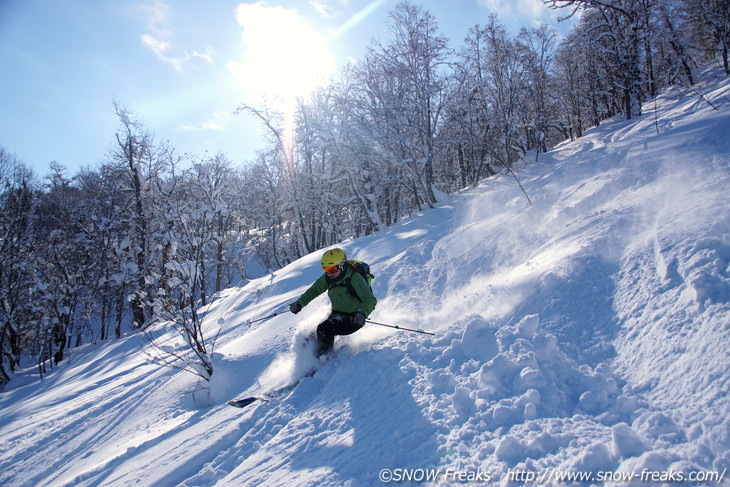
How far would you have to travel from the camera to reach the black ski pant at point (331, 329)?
4.86 metres

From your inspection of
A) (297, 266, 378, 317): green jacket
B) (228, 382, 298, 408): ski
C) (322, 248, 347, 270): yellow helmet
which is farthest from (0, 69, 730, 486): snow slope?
(322, 248, 347, 270): yellow helmet

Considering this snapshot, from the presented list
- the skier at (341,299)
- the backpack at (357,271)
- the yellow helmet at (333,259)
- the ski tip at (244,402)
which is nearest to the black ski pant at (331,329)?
the skier at (341,299)

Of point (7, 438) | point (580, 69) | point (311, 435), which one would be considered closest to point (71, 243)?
point (7, 438)

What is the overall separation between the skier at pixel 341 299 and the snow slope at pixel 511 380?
0.28 metres

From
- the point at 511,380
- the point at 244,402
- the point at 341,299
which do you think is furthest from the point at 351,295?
the point at 511,380

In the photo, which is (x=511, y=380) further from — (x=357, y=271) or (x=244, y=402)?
(x=244, y=402)

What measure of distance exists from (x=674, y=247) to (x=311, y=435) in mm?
3958

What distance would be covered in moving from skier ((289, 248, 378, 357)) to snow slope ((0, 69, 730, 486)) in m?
0.28

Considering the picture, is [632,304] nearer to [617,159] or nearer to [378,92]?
[617,159]

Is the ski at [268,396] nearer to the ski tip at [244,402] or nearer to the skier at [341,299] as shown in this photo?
the ski tip at [244,402]

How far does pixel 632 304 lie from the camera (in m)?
3.36

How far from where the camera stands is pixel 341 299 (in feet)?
16.5

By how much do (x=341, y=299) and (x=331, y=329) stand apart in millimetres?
428

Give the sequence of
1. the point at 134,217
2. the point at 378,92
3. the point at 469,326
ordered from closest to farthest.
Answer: the point at 469,326
the point at 378,92
the point at 134,217
